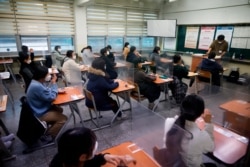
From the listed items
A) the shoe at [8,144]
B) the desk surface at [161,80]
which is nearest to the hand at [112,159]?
the shoe at [8,144]

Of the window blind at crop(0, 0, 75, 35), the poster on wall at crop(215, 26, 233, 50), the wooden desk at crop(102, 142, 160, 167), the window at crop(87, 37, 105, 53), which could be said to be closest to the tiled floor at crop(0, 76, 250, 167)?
the wooden desk at crop(102, 142, 160, 167)

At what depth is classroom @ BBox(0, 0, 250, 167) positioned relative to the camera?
135cm

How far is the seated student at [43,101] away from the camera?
2211 mm

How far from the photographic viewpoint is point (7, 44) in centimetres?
594

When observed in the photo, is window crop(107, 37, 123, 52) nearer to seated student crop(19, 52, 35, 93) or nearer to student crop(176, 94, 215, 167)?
seated student crop(19, 52, 35, 93)

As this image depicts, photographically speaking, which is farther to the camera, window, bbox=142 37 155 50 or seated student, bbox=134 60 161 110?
window, bbox=142 37 155 50

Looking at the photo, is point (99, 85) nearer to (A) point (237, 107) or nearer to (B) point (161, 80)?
(B) point (161, 80)

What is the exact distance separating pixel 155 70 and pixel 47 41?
430 cm

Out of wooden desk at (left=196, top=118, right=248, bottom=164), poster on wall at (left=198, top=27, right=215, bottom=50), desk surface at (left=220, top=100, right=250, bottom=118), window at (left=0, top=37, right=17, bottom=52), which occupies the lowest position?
wooden desk at (left=196, top=118, right=248, bottom=164)

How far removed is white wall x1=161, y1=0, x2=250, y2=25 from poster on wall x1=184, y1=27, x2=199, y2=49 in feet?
0.95

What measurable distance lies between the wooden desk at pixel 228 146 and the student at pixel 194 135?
0.17 m

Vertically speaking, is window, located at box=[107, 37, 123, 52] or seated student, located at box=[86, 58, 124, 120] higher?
window, located at box=[107, 37, 123, 52]

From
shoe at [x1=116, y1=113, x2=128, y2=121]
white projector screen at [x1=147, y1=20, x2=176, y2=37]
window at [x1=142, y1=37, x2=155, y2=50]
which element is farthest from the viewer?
window at [x1=142, y1=37, x2=155, y2=50]

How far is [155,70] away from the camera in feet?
17.2
